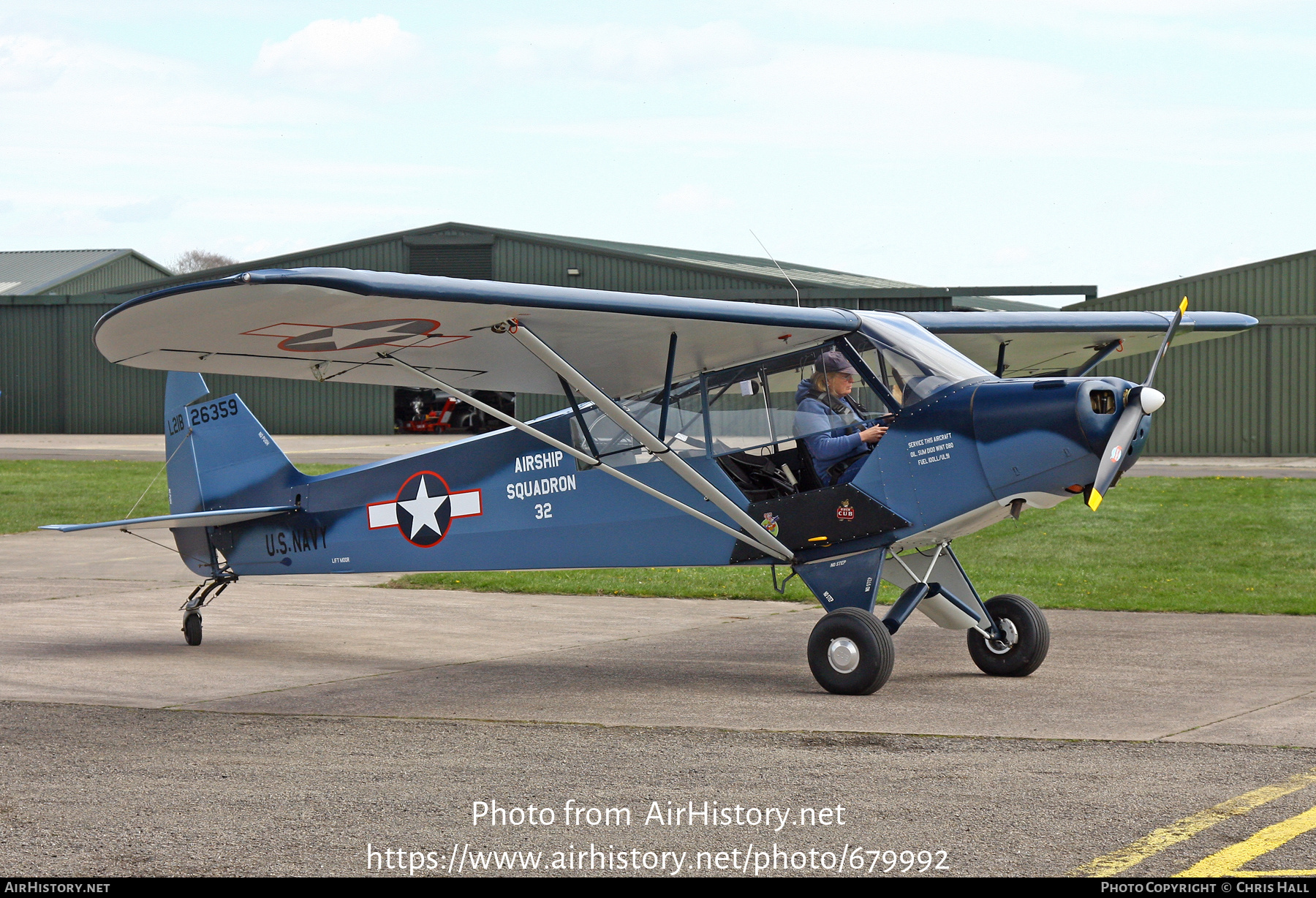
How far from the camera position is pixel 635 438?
803 centimetres

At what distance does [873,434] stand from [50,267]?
6200 cm

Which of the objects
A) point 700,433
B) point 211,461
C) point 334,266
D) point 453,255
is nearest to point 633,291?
point 453,255

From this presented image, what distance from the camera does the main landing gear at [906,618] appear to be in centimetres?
762

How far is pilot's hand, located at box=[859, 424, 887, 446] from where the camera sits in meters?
7.79

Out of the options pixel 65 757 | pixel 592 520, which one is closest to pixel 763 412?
pixel 592 520

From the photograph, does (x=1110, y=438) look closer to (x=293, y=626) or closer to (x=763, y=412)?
(x=763, y=412)

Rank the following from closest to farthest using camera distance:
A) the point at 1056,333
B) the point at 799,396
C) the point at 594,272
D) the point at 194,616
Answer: the point at 799,396
the point at 1056,333
the point at 194,616
the point at 594,272

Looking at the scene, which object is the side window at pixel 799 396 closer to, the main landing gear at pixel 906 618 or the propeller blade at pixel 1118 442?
the main landing gear at pixel 906 618

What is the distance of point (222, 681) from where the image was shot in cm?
852

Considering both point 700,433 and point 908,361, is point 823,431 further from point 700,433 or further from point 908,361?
point 700,433

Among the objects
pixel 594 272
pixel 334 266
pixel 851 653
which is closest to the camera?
pixel 851 653

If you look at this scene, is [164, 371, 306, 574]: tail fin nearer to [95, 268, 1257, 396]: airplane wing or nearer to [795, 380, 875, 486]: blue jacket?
[95, 268, 1257, 396]: airplane wing

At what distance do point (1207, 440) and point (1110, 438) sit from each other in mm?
29376

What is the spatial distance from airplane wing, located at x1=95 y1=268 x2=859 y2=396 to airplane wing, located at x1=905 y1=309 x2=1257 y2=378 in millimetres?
2083
